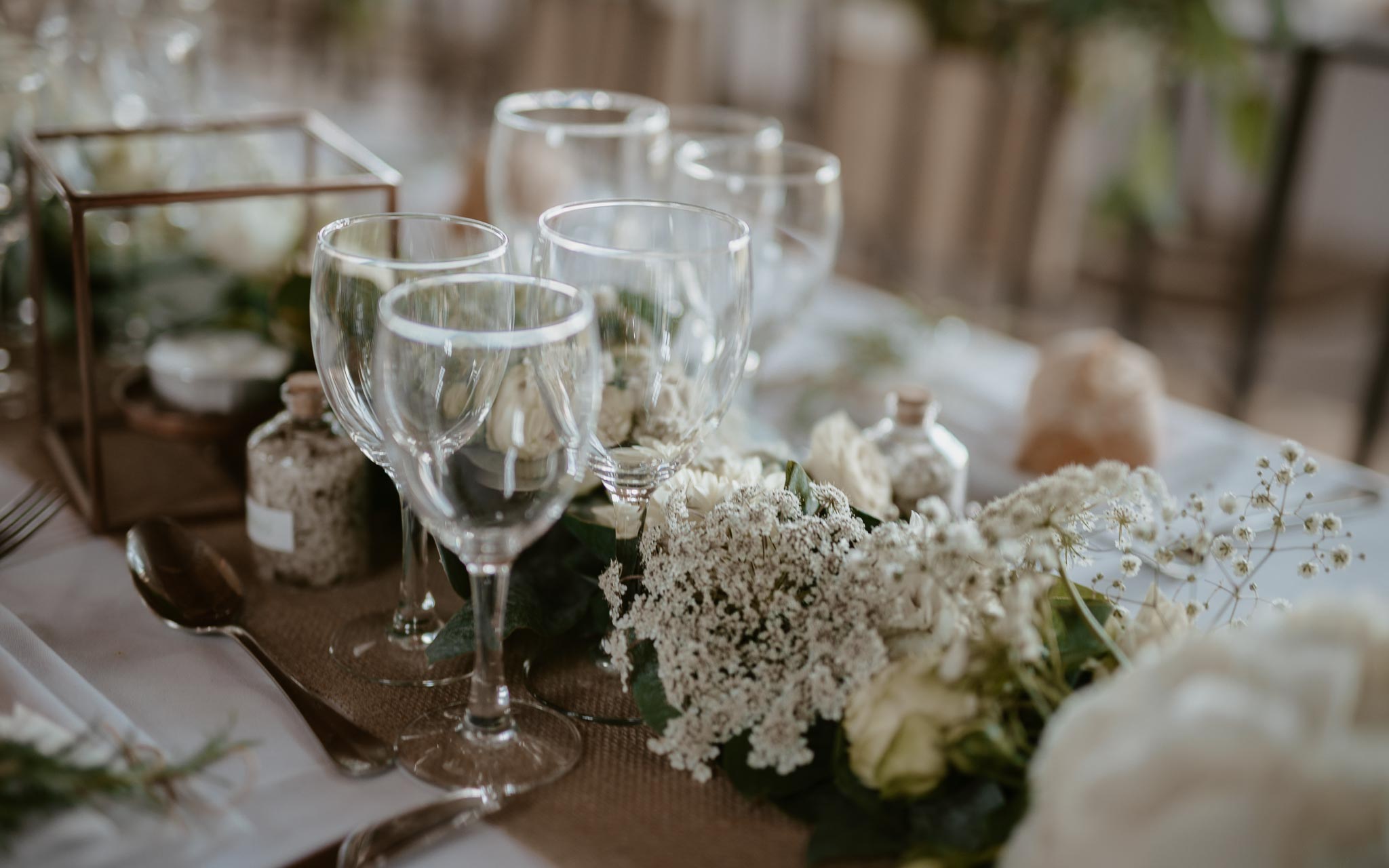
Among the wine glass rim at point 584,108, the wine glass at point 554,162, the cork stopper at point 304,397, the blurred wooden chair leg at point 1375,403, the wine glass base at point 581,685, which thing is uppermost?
the wine glass rim at point 584,108

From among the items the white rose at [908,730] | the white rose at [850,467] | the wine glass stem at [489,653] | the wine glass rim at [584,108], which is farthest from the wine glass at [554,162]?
the white rose at [908,730]

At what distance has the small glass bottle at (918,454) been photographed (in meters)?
0.87

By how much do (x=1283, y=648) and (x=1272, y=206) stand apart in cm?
211

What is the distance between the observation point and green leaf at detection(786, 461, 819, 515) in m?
0.69

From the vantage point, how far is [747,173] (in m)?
1.05

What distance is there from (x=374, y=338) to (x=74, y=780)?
0.91 ft

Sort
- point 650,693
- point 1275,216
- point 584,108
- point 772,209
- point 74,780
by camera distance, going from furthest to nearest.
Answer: point 1275,216, point 584,108, point 772,209, point 650,693, point 74,780

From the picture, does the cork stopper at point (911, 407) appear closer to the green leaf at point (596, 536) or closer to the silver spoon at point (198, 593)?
the green leaf at point (596, 536)

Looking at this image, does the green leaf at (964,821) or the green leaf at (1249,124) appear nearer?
the green leaf at (964,821)

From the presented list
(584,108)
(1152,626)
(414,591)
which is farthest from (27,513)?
(1152,626)

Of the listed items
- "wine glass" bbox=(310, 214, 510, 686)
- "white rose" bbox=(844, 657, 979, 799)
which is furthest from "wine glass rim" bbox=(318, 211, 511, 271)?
"white rose" bbox=(844, 657, 979, 799)

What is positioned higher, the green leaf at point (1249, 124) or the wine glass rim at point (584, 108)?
the wine glass rim at point (584, 108)

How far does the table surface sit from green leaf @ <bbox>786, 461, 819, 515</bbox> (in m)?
0.17

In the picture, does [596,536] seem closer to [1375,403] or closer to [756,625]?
[756,625]
